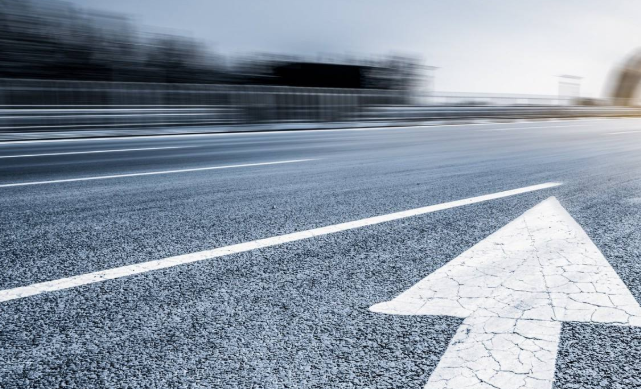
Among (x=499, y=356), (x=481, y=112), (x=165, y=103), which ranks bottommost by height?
(x=499, y=356)

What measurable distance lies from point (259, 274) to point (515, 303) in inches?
44.0

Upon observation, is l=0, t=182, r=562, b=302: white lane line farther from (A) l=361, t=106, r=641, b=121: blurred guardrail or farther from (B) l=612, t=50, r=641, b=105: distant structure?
(B) l=612, t=50, r=641, b=105: distant structure

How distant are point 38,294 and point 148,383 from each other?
953 mm

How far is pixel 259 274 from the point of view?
90.7 inches

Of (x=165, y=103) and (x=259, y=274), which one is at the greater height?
(x=165, y=103)

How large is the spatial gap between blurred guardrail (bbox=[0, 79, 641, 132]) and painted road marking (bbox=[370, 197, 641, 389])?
500 inches

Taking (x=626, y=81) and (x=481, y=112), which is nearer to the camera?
(x=481, y=112)

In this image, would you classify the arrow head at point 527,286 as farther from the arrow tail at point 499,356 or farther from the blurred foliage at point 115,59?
the blurred foliage at point 115,59

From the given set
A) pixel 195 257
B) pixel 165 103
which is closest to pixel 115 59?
pixel 165 103

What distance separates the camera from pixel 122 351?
158 cm

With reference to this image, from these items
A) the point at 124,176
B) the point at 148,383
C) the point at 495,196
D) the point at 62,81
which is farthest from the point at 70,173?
the point at 62,81

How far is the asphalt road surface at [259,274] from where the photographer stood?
1.48 m

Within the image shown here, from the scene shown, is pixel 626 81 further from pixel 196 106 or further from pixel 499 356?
pixel 499 356

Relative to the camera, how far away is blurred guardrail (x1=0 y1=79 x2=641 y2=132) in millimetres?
12684
